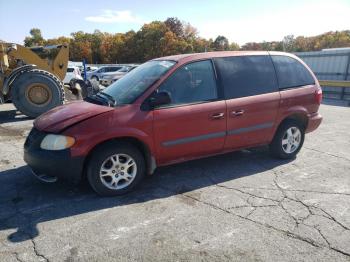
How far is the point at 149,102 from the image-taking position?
407 cm

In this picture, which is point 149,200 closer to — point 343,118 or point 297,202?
point 297,202

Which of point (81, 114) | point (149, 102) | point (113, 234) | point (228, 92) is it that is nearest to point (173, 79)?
point (149, 102)

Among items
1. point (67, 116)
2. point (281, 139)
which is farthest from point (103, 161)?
point (281, 139)

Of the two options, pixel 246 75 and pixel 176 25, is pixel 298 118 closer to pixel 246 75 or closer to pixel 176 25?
pixel 246 75

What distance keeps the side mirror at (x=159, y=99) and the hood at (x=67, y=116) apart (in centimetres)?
51

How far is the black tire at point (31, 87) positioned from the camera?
8930 mm

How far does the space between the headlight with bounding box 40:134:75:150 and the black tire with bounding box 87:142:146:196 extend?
322mm

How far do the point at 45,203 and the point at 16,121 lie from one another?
19.6 ft

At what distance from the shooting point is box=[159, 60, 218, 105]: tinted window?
428cm

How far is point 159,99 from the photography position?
159 inches

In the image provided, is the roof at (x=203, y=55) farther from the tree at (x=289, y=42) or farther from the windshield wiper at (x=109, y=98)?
the tree at (x=289, y=42)

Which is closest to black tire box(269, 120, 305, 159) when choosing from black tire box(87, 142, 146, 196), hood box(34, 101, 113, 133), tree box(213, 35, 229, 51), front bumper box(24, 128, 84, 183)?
black tire box(87, 142, 146, 196)

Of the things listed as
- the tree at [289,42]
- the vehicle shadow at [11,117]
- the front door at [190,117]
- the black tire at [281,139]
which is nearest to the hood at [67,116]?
the front door at [190,117]

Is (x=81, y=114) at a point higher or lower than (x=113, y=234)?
higher
